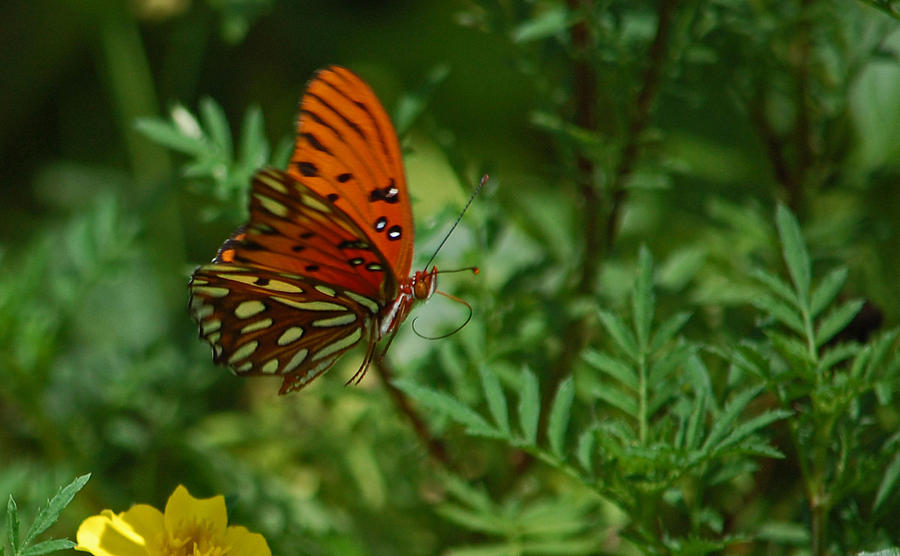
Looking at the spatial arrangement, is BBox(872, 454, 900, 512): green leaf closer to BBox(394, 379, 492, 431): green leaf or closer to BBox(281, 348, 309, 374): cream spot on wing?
BBox(394, 379, 492, 431): green leaf

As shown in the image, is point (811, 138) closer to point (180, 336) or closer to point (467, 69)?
point (467, 69)

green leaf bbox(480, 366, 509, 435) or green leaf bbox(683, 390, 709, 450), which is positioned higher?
green leaf bbox(683, 390, 709, 450)

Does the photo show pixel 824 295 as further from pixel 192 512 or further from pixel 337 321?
pixel 192 512

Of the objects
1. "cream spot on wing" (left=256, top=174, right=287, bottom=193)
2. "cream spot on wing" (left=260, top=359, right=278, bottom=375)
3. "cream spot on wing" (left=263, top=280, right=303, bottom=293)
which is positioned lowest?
"cream spot on wing" (left=260, top=359, right=278, bottom=375)

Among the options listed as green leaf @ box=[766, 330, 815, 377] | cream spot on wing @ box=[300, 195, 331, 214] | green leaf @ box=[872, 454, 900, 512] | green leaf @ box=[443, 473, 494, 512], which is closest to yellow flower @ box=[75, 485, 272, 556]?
cream spot on wing @ box=[300, 195, 331, 214]

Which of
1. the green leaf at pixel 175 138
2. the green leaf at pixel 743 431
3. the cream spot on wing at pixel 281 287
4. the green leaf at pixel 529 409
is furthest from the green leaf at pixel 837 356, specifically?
the green leaf at pixel 175 138

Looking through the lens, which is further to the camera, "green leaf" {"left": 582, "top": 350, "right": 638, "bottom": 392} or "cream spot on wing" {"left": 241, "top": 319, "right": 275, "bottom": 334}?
"cream spot on wing" {"left": 241, "top": 319, "right": 275, "bottom": 334}
